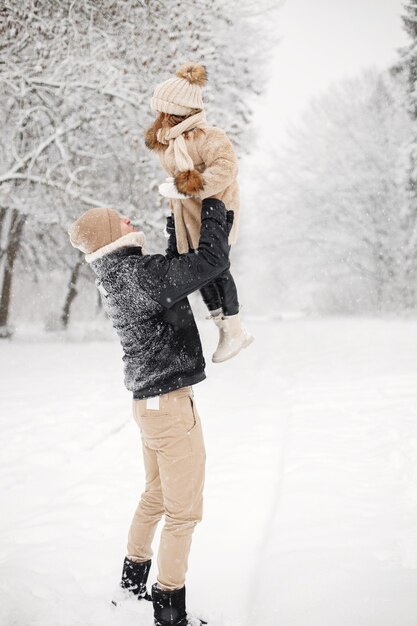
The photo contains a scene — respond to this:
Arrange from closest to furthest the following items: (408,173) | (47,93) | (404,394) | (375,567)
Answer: (375,567) < (404,394) < (47,93) < (408,173)

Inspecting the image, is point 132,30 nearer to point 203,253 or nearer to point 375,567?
point 203,253

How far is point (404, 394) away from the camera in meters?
7.28

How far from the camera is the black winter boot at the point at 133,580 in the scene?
2840 millimetres

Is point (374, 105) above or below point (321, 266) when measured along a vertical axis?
above

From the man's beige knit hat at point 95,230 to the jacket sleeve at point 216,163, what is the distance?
458 mm

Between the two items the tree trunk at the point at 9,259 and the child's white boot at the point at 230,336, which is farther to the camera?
the tree trunk at the point at 9,259

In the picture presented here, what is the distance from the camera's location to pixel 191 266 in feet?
7.32

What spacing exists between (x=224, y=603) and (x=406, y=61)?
799 inches

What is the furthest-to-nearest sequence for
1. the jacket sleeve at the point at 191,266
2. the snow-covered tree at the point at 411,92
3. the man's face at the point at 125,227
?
the snow-covered tree at the point at 411,92, the man's face at the point at 125,227, the jacket sleeve at the point at 191,266

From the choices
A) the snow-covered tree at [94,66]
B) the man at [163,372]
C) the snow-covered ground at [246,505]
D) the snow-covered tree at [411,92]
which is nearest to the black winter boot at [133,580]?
the snow-covered ground at [246,505]

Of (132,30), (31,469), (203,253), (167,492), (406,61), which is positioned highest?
(406,61)

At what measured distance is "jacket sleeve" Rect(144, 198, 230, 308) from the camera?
2229mm

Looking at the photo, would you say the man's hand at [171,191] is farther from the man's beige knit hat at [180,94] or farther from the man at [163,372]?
the man's beige knit hat at [180,94]

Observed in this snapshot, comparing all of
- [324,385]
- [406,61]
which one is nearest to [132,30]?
[324,385]
